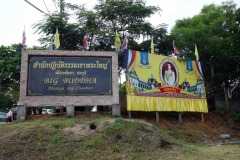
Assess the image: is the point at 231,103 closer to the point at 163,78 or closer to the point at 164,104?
the point at 163,78

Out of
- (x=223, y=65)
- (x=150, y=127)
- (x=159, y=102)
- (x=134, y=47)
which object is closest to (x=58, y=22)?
(x=134, y=47)

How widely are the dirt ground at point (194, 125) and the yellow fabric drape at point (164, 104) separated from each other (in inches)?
28.3

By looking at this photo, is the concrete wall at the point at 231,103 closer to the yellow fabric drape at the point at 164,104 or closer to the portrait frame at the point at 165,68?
the yellow fabric drape at the point at 164,104

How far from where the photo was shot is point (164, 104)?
1312 cm

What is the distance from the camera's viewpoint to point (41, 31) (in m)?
14.7

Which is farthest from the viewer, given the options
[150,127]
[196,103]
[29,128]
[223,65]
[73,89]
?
[223,65]

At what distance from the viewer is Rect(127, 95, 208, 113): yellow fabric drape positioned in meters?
12.2

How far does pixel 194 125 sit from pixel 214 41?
5.53 metres

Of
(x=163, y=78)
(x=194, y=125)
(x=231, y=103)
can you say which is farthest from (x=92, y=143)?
(x=231, y=103)

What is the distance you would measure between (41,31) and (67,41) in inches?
63.9

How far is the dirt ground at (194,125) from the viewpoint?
38.1 feet

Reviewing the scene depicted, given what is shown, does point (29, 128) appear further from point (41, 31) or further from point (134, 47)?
point (134, 47)

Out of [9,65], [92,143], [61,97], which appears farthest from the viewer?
[9,65]

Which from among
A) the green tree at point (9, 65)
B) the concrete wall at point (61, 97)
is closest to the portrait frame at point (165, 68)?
the concrete wall at point (61, 97)
